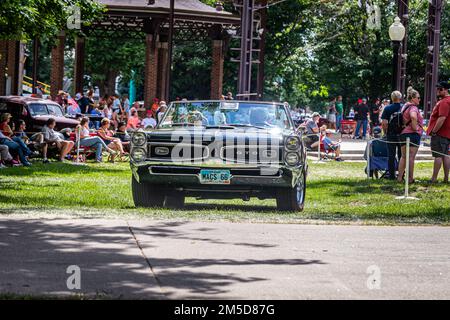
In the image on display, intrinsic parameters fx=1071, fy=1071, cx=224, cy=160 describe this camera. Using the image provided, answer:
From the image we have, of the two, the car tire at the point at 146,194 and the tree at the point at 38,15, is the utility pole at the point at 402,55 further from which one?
the car tire at the point at 146,194

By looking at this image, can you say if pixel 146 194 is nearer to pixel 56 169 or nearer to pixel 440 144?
pixel 440 144

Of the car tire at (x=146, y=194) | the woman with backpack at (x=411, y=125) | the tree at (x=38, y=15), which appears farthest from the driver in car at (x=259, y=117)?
the tree at (x=38, y=15)

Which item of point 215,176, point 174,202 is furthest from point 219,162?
point 174,202

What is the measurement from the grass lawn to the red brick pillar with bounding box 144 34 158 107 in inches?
768

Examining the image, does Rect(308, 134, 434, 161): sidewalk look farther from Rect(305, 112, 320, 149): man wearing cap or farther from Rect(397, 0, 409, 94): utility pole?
Rect(397, 0, 409, 94): utility pole

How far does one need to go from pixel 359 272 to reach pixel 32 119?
22.6 m

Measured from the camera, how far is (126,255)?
970cm

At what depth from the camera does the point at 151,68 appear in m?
43.2

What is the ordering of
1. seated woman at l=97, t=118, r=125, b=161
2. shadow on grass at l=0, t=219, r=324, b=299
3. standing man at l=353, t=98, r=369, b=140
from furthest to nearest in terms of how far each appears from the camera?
standing man at l=353, t=98, r=369, b=140, seated woman at l=97, t=118, r=125, b=161, shadow on grass at l=0, t=219, r=324, b=299

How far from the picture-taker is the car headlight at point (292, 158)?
1422cm

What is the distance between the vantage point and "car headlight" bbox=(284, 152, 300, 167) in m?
14.2

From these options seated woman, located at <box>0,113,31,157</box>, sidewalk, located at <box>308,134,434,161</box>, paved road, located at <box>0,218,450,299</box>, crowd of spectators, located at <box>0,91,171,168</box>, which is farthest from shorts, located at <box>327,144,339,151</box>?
paved road, located at <box>0,218,450,299</box>

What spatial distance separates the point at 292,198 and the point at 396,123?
20.2ft
